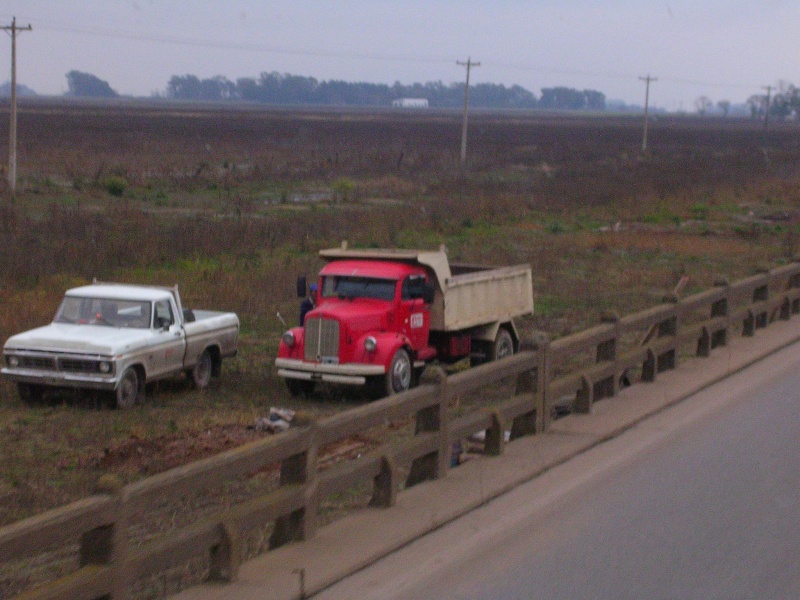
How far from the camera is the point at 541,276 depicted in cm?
2750

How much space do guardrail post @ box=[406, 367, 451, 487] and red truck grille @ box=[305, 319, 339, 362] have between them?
6272mm

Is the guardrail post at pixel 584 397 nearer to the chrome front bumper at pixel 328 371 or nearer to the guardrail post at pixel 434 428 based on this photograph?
the guardrail post at pixel 434 428

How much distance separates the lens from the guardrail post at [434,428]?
845 cm

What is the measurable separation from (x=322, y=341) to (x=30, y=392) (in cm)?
398

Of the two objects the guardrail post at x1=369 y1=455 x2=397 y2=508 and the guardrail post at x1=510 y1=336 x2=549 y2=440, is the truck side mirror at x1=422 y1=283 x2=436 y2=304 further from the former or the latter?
the guardrail post at x1=369 y1=455 x2=397 y2=508

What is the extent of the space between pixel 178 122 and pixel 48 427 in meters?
109

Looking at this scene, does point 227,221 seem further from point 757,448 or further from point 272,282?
point 757,448

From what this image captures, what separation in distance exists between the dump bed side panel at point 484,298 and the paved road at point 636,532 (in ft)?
18.7

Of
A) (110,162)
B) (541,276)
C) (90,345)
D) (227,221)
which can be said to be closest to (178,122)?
(110,162)

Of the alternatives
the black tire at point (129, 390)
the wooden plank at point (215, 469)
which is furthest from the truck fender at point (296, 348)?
the wooden plank at point (215, 469)

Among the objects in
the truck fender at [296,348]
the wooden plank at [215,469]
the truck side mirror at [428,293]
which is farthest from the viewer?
the truck side mirror at [428,293]

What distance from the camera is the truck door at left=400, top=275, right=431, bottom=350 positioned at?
1559cm

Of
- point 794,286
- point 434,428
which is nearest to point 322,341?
point 434,428

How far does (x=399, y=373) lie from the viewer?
A: 15203 mm
